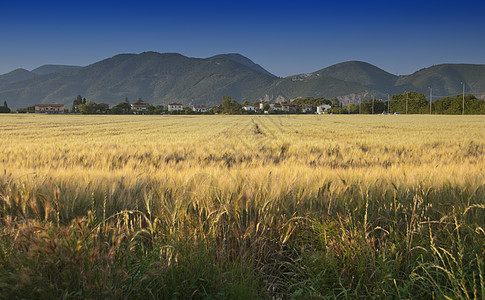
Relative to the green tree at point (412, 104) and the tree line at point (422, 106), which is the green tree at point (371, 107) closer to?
the tree line at point (422, 106)

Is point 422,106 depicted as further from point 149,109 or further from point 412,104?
point 149,109

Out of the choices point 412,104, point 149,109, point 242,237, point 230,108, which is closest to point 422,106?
point 412,104

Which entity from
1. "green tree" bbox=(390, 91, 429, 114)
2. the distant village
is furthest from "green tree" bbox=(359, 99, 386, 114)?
the distant village

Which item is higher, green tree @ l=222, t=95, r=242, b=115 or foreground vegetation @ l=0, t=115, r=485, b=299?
green tree @ l=222, t=95, r=242, b=115

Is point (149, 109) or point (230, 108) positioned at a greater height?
point (149, 109)

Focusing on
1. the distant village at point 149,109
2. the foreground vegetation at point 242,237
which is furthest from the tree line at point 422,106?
the foreground vegetation at point 242,237

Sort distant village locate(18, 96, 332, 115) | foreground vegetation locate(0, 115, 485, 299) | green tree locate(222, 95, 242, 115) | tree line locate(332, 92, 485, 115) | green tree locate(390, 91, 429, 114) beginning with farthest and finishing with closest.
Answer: green tree locate(222, 95, 242, 115), distant village locate(18, 96, 332, 115), green tree locate(390, 91, 429, 114), tree line locate(332, 92, 485, 115), foreground vegetation locate(0, 115, 485, 299)

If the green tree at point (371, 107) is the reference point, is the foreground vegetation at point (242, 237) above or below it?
below

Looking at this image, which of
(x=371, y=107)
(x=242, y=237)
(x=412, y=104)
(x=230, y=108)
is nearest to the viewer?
(x=242, y=237)

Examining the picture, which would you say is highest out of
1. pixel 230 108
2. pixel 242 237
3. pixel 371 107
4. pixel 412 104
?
pixel 230 108

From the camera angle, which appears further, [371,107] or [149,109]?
[149,109]

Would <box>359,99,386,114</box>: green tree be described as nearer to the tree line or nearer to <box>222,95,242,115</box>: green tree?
the tree line

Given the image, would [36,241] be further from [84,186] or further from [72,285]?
[84,186]

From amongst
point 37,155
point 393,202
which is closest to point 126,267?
point 393,202
